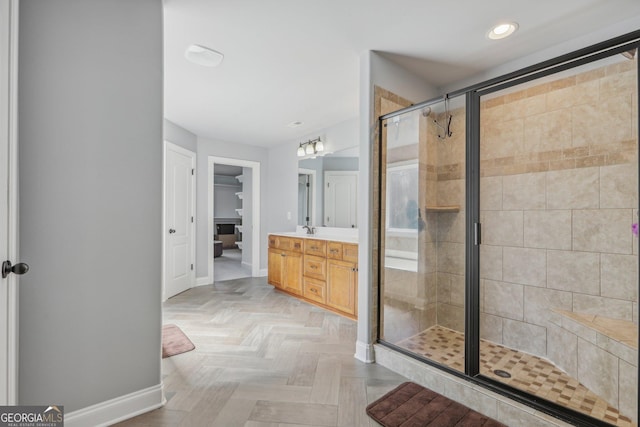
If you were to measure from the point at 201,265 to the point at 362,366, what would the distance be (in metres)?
3.41

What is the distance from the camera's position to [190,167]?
4.55 m

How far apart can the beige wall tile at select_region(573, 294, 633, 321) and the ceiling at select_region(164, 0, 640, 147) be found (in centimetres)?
187

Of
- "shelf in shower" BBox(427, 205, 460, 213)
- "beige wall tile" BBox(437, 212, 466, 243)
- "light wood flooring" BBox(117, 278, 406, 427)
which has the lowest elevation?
"light wood flooring" BBox(117, 278, 406, 427)

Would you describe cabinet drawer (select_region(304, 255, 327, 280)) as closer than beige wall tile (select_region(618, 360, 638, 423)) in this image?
No

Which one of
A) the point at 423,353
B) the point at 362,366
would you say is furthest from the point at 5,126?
the point at 423,353

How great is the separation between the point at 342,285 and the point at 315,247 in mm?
610

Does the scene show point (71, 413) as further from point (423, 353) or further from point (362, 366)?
point (423, 353)

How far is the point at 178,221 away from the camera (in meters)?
4.29

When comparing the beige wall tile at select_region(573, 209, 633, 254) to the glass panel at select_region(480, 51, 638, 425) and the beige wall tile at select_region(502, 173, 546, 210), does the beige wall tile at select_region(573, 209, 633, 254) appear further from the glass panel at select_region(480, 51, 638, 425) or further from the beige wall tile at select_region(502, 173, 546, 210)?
the beige wall tile at select_region(502, 173, 546, 210)

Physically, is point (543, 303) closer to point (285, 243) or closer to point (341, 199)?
point (341, 199)

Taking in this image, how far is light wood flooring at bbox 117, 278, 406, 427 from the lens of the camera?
1658 mm

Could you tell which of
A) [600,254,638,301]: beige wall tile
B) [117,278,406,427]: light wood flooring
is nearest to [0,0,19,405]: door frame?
[117,278,406,427]: light wood flooring

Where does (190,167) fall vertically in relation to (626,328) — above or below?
above

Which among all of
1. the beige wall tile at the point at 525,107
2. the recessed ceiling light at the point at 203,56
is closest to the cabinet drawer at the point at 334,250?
the beige wall tile at the point at 525,107
